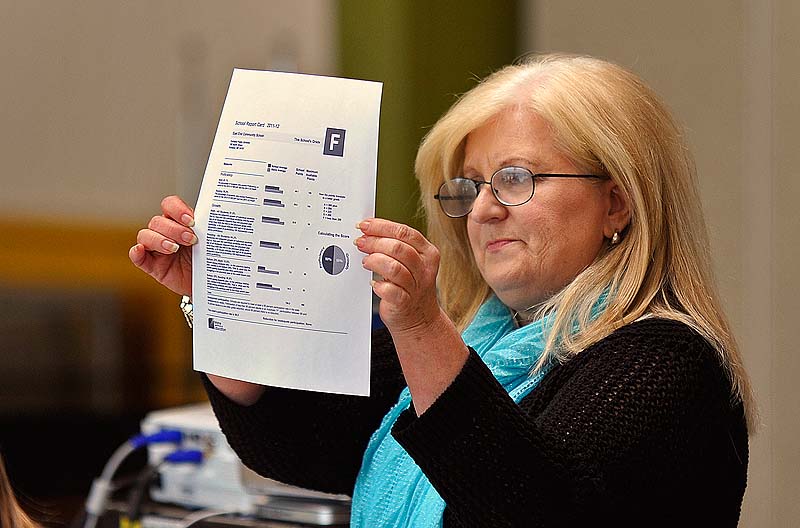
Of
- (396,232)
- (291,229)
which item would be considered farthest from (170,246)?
(396,232)

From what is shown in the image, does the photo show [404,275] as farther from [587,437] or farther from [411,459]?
[411,459]

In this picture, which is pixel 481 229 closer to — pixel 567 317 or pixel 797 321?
pixel 567 317

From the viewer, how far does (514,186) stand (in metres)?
1.29

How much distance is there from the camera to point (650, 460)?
3.65 ft

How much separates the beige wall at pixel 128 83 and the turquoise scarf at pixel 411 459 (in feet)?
8.82

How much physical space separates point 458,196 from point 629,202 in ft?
0.67

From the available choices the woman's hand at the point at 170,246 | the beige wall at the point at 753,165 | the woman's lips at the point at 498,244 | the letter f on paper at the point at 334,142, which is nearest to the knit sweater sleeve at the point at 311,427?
the woman's hand at the point at 170,246

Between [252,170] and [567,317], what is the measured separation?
0.39m

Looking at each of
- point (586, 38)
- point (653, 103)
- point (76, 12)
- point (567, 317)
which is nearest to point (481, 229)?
point (567, 317)

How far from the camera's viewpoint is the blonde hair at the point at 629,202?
49.6 inches

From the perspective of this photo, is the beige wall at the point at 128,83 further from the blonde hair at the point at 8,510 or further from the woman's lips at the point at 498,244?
the blonde hair at the point at 8,510

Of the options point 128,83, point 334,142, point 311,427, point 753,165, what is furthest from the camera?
point 128,83

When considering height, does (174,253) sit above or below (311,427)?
above

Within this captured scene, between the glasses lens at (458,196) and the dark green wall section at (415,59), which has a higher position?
the dark green wall section at (415,59)
